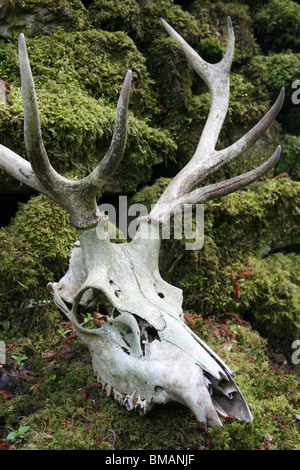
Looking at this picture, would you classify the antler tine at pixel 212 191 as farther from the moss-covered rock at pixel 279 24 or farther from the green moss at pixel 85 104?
the moss-covered rock at pixel 279 24

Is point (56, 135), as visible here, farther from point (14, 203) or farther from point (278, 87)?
point (278, 87)

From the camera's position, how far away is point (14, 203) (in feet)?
13.7

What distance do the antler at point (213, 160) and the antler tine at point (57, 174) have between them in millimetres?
652

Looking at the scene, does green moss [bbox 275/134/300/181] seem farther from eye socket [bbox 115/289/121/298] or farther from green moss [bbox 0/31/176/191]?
eye socket [bbox 115/289/121/298]

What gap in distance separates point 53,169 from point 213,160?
4.63ft

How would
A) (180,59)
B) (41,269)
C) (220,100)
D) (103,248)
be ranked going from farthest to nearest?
(180,59) → (220,100) → (41,269) → (103,248)

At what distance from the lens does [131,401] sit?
8.11ft

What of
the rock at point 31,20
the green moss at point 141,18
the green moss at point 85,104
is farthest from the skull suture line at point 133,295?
the green moss at point 141,18

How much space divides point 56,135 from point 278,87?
3397 millimetres

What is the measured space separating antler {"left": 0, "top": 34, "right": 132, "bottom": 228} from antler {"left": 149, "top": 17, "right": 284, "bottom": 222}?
2.18 feet

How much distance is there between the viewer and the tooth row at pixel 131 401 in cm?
241

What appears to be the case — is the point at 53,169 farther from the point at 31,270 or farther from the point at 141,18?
the point at 141,18

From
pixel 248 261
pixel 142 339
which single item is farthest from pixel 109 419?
pixel 248 261
